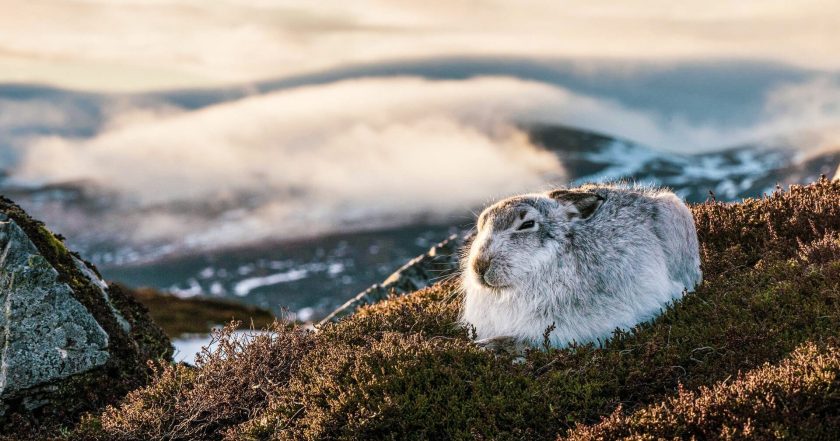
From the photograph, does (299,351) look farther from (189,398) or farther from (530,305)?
(530,305)

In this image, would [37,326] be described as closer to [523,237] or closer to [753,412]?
[523,237]

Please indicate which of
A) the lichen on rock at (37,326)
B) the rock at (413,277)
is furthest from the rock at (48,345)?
the rock at (413,277)

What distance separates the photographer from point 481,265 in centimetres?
964

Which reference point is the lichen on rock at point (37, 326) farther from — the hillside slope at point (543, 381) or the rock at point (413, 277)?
the rock at point (413, 277)

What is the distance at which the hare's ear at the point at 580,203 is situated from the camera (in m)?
10.0

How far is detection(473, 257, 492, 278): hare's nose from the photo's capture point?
9.62 meters

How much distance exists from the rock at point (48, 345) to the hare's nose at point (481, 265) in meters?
5.74

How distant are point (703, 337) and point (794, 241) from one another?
4.73 meters

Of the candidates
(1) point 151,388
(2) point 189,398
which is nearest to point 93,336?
(1) point 151,388

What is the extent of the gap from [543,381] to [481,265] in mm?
1956

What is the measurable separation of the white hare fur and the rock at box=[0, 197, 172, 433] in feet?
18.5

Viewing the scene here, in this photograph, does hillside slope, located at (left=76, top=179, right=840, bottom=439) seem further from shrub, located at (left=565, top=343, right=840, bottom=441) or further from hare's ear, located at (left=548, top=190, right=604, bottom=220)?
hare's ear, located at (left=548, top=190, right=604, bottom=220)

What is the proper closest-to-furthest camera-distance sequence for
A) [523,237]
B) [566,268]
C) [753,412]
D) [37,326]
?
[753,412], [566,268], [523,237], [37,326]

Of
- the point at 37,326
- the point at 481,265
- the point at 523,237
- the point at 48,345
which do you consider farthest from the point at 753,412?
the point at 37,326
